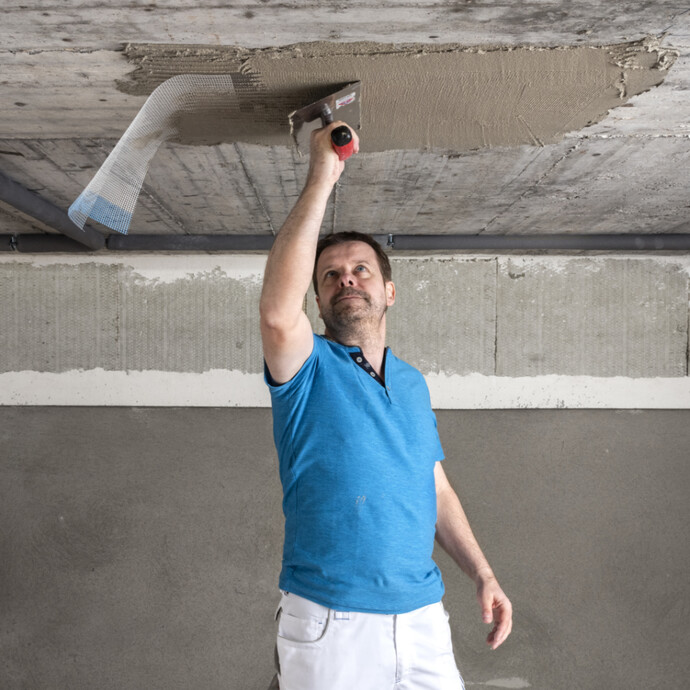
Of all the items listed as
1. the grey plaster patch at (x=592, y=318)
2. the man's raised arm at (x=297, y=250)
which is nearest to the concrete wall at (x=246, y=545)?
the grey plaster patch at (x=592, y=318)

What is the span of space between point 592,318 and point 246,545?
2.44 metres

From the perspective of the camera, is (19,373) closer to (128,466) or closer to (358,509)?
(128,466)

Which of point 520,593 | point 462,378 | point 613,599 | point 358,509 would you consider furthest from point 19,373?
point 613,599

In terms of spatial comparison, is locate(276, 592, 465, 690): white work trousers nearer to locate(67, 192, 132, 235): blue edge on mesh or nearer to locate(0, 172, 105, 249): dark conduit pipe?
locate(67, 192, 132, 235): blue edge on mesh

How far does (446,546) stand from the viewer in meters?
1.86

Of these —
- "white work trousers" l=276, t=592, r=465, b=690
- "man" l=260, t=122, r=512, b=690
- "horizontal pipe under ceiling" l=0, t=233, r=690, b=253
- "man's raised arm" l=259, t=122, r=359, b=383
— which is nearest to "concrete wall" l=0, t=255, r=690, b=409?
"horizontal pipe under ceiling" l=0, t=233, r=690, b=253

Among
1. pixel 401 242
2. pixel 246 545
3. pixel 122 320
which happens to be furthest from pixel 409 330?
pixel 122 320

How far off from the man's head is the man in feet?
0.48

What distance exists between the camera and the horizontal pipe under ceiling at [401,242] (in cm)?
313

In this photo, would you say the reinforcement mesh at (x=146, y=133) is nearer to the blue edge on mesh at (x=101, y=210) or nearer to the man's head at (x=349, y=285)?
the blue edge on mesh at (x=101, y=210)

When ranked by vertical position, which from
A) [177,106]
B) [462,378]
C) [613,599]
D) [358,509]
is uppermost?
[177,106]

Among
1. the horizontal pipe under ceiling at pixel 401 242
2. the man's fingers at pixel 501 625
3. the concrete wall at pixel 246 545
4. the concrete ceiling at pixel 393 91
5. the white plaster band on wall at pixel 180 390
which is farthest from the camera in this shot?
the white plaster band on wall at pixel 180 390

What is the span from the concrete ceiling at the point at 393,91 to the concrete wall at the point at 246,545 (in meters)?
1.55

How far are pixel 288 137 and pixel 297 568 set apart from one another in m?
1.17
